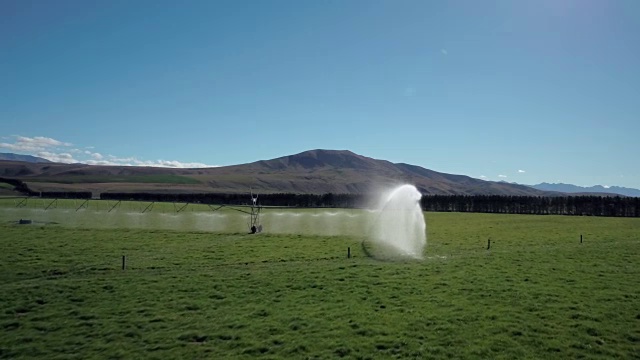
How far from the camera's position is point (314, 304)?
26.0 metres

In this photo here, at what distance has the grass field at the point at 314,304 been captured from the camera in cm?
1936

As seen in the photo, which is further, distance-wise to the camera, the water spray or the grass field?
the water spray

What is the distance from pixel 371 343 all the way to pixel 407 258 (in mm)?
23616

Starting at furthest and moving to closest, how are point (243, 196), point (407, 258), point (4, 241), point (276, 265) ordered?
1. point (243, 196)
2. point (4, 241)
3. point (407, 258)
4. point (276, 265)

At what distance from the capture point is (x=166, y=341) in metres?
20.6

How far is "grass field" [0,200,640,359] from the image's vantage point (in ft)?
63.5

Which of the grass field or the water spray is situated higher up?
the water spray

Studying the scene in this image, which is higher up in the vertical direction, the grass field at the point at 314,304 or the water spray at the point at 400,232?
the water spray at the point at 400,232

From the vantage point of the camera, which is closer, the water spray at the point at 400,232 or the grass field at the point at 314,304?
the grass field at the point at 314,304

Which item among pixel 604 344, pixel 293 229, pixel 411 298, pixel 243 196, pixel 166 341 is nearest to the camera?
pixel 604 344

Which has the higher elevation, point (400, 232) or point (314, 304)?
point (400, 232)

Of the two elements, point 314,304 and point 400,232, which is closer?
point 314,304

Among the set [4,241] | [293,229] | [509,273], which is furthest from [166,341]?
[293,229]

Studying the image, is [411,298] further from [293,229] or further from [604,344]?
[293,229]
